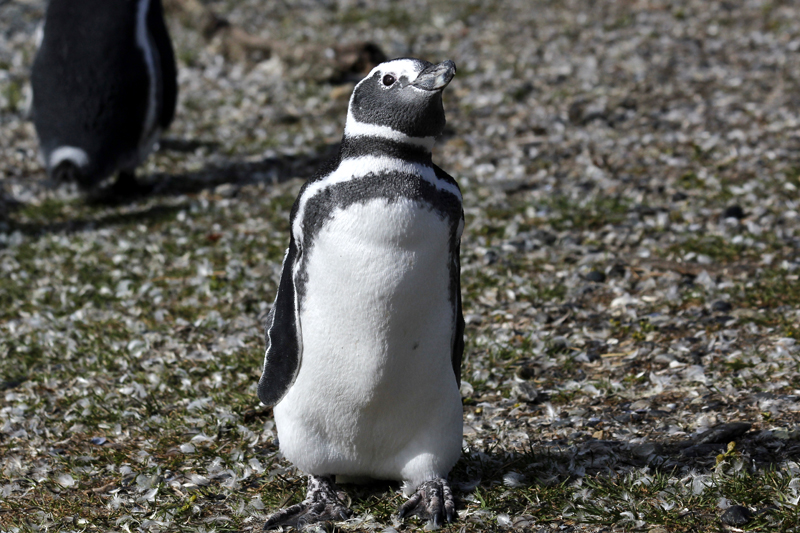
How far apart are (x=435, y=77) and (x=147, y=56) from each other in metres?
5.91

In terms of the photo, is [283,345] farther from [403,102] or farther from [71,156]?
[71,156]

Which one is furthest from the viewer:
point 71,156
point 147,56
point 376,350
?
point 147,56

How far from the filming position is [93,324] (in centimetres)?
587

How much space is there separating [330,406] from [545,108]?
667 centimetres

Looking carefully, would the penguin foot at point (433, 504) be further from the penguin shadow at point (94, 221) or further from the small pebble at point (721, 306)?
the penguin shadow at point (94, 221)

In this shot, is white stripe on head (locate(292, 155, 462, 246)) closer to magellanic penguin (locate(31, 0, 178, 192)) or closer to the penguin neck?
the penguin neck

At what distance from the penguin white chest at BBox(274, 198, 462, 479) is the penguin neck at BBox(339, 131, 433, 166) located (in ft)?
0.61

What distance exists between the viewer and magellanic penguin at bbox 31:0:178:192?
796 centimetres

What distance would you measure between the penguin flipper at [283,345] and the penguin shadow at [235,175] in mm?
5001

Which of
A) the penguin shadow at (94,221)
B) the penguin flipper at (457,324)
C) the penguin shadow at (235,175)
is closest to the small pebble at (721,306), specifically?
the penguin flipper at (457,324)

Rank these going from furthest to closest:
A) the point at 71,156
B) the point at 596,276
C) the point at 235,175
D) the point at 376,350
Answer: the point at 235,175 < the point at 71,156 < the point at 596,276 < the point at 376,350

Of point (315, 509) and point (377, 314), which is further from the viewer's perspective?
point (315, 509)

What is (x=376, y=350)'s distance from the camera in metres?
3.25

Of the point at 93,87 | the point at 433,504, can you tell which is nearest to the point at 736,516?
the point at 433,504
